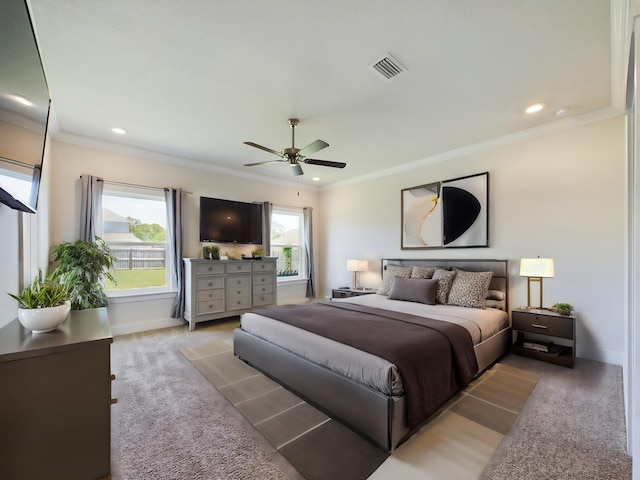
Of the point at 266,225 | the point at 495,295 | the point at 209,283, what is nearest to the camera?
the point at 495,295

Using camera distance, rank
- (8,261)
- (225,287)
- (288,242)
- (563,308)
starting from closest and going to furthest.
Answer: (8,261) → (563,308) → (225,287) → (288,242)

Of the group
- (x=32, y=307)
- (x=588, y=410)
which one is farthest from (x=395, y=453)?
(x=32, y=307)

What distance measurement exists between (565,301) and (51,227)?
→ 6.73 m

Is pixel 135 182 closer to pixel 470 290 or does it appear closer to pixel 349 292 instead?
pixel 349 292

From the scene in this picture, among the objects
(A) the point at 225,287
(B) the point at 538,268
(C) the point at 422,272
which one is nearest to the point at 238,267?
(A) the point at 225,287

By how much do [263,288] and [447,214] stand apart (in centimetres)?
351

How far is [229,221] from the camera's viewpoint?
212 inches

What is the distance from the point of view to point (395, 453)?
178cm

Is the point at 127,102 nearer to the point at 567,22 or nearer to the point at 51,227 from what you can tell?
the point at 51,227

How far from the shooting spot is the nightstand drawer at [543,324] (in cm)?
305

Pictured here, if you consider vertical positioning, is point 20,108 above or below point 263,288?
above

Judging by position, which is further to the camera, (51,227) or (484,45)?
(51,227)

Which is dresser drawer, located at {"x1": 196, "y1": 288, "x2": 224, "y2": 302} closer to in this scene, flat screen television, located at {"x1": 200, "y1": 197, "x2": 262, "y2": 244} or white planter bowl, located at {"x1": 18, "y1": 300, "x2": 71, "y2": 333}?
flat screen television, located at {"x1": 200, "y1": 197, "x2": 262, "y2": 244}

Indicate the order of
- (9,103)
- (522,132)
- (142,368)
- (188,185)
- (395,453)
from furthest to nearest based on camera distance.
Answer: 1. (188,185)
2. (522,132)
3. (142,368)
4. (395,453)
5. (9,103)
